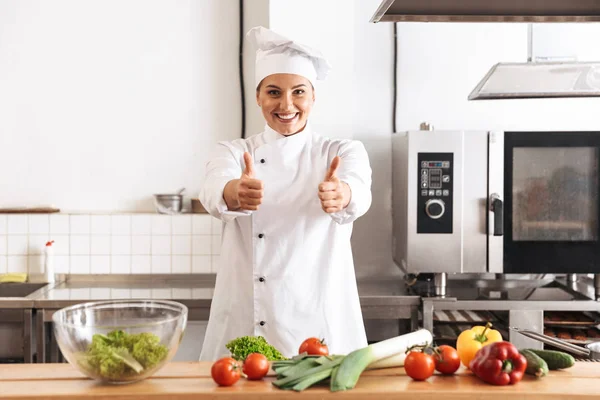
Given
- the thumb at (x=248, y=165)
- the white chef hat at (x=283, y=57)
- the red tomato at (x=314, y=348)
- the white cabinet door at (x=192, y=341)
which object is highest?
the white chef hat at (x=283, y=57)

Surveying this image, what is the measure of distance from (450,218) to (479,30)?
121cm

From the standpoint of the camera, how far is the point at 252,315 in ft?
7.81

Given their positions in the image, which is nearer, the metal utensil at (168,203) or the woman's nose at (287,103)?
the woman's nose at (287,103)

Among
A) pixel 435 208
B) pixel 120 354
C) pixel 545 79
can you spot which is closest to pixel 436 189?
pixel 435 208

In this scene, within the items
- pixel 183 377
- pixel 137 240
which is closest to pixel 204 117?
pixel 137 240

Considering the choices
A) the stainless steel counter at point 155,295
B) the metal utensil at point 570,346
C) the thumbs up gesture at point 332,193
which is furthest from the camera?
the stainless steel counter at point 155,295

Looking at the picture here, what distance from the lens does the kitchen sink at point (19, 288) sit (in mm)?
3479

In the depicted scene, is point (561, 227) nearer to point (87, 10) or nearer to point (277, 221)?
point (277, 221)

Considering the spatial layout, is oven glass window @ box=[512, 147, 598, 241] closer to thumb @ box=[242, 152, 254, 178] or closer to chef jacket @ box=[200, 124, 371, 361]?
chef jacket @ box=[200, 124, 371, 361]

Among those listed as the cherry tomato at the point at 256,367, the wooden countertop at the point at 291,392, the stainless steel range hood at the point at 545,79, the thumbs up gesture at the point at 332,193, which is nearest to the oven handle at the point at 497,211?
the stainless steel range hood at the point at 545,79

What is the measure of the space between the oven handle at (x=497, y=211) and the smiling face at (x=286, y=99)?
3.85 ft

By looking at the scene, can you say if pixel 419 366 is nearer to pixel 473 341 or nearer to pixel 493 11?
pixel 473 341

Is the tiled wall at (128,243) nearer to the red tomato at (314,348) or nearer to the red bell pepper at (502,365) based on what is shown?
the red tomato at (314,348)

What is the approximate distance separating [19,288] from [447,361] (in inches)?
104
